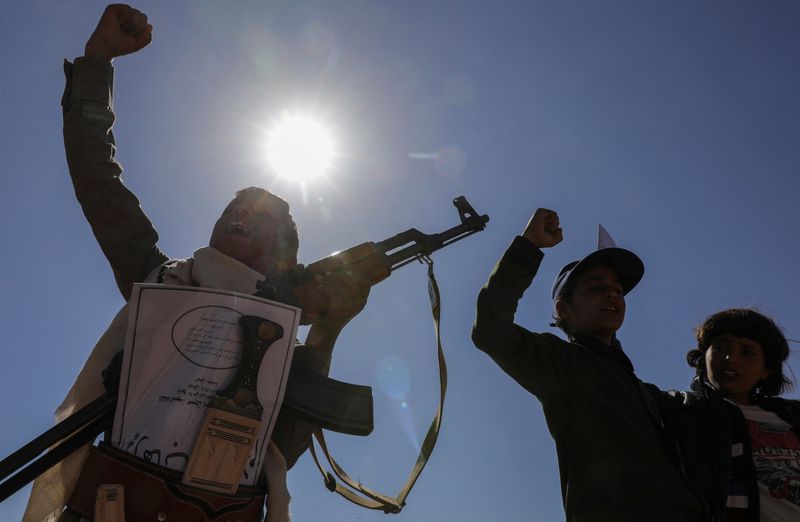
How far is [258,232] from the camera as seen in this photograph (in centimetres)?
320

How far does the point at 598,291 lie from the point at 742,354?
1004 millimetres

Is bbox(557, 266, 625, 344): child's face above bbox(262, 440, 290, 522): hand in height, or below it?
above

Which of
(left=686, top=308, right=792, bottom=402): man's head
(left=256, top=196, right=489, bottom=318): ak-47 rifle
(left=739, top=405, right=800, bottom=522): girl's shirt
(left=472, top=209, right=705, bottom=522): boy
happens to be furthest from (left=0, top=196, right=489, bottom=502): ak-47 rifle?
(left=739, top=405, right=800, bottom=522): girl's shirt

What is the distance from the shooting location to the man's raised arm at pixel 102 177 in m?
3.09

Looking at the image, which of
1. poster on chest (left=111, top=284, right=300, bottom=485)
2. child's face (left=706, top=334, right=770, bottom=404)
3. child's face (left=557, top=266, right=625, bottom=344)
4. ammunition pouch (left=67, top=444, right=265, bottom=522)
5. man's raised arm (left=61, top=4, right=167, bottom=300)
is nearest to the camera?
ammunition pouch (left=67, top=444, right=265, bottom=522)

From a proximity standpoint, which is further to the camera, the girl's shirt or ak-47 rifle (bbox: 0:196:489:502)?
the girl's shirt

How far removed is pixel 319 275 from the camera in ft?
10.7

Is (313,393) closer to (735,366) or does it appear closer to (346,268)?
(346,268)

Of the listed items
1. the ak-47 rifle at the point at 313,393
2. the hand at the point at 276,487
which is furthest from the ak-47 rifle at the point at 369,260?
the hand at the point at 276,487

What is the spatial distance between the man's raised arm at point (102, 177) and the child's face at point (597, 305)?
235 cm

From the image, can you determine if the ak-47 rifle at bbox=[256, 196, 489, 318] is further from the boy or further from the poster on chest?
the boy

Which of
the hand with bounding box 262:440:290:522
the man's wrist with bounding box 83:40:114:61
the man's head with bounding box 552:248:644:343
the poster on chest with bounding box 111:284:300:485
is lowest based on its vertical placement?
the hand with bounding box 262:440:290:522

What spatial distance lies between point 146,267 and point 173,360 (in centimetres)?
84

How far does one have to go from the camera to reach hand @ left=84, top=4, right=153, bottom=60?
341 centimetres
